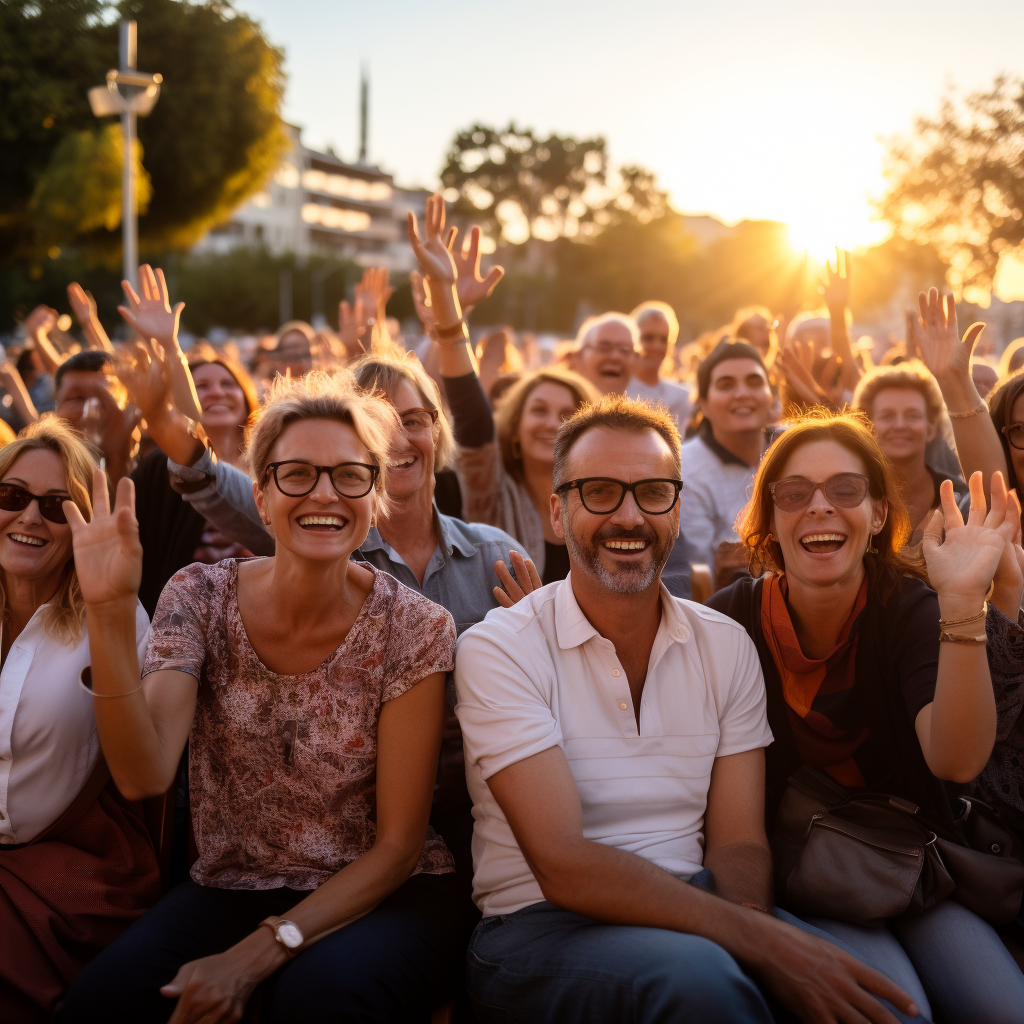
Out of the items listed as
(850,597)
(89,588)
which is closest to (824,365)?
(850,597)

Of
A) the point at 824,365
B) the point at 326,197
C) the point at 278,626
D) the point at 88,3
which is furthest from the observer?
the point at 326,197

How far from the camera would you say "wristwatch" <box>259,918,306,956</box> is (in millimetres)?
2576

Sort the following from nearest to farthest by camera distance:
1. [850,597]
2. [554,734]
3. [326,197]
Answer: [554,734], [850,597], [326,197]

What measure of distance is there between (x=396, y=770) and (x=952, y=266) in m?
21.8

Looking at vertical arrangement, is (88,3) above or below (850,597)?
above

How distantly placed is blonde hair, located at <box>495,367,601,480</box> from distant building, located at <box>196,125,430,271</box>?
78058 mm

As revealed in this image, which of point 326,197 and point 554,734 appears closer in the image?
point 554,734

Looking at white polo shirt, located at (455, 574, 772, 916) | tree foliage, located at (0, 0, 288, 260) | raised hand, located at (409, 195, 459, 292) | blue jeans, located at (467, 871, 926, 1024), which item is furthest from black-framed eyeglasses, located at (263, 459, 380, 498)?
tree foliage, located at (0, 0, 288, 260)

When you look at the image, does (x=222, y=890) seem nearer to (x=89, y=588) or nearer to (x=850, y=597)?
(x=89, y=588)

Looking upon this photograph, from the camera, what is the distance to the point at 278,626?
113 inches

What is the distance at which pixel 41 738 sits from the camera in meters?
2.93

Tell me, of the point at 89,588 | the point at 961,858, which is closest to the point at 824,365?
the point at 961,858

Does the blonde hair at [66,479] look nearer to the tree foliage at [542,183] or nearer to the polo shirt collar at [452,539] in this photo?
the polo shirt collar at [452,539]

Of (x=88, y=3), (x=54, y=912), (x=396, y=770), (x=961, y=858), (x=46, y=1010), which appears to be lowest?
(x=46, y=1010)
